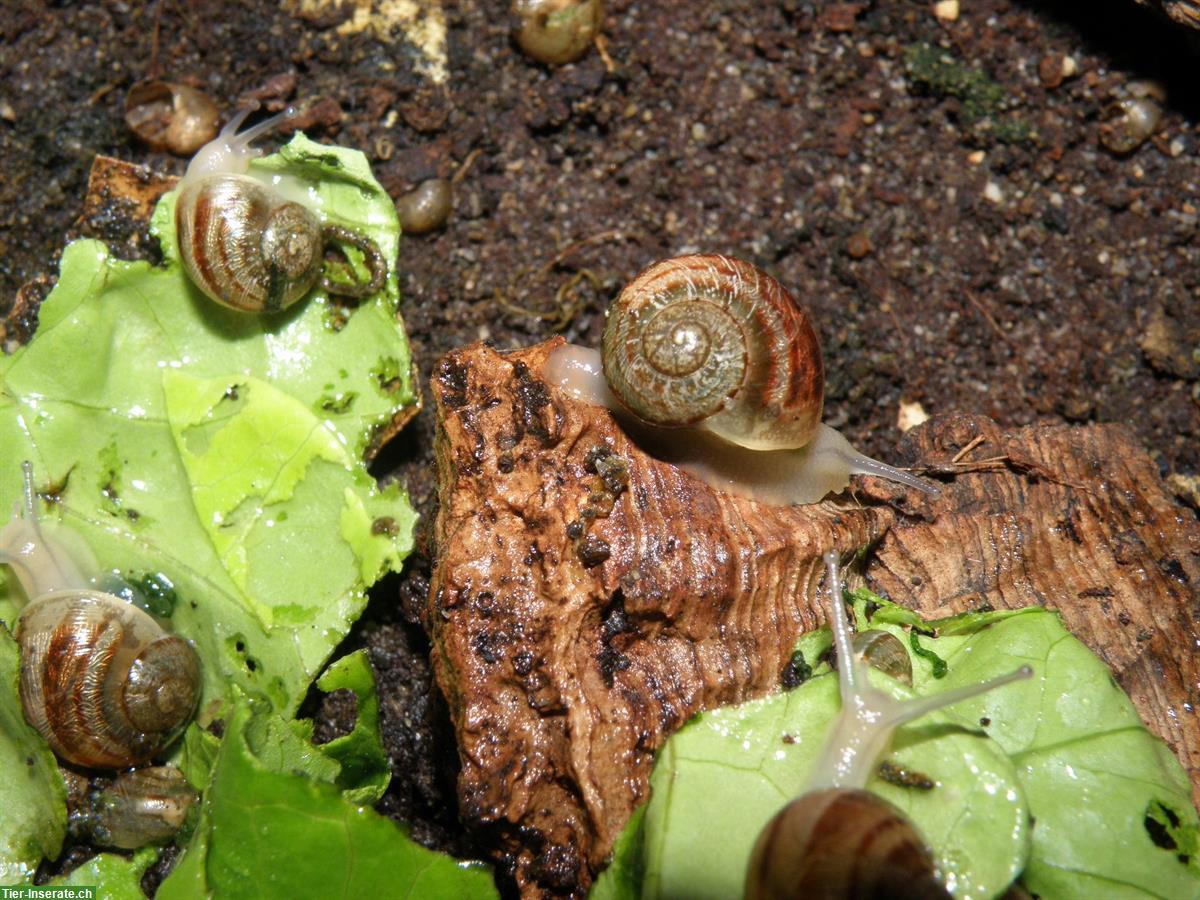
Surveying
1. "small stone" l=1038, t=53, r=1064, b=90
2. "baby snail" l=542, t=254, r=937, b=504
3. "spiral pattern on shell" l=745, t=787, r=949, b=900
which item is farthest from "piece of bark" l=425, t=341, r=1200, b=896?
"small stone" l=1038, t=53, r=1064, b=90

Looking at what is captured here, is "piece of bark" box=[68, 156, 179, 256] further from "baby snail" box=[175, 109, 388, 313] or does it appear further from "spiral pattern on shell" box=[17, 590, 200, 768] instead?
"spiral pattern on shell" box=[17, 590, 200, 768]

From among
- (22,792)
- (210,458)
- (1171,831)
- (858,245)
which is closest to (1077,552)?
(1171,831)

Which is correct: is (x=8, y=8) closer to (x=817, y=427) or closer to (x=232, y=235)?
(x=232, y=235)

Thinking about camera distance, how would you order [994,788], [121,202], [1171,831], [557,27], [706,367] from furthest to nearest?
[557,27] < [121,202] < [706,367] < [1171,831] < [994,788]

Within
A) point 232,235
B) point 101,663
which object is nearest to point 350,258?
point 232,235

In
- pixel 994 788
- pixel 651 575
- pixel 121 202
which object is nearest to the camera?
pixel 994 788

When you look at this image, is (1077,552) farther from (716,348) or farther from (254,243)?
(254,243)
